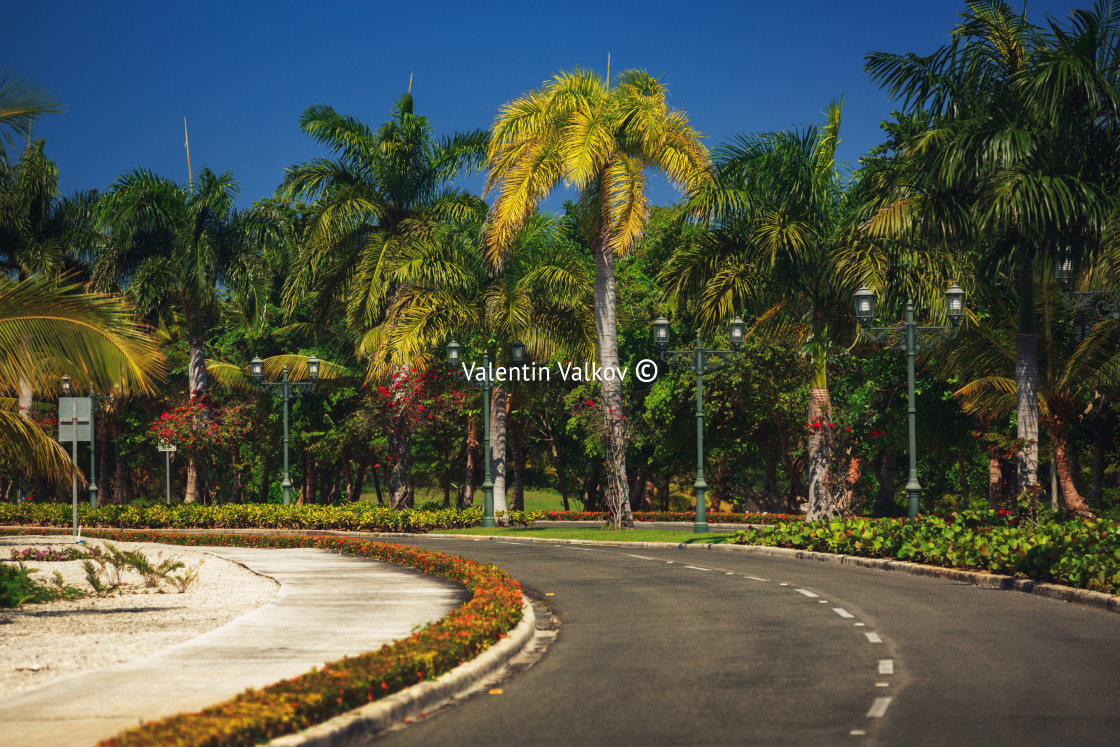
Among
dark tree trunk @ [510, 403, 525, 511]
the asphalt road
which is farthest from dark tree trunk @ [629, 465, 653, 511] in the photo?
the asphalt road

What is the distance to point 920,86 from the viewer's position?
829 inches

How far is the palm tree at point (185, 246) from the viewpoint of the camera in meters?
36.8

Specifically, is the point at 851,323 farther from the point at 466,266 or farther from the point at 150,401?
the point at 150,401

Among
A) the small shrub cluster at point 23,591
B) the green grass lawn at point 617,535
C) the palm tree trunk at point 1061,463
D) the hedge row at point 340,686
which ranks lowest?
the green grass lawn at point 617,535

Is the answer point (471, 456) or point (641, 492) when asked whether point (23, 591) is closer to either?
point (471, 456)

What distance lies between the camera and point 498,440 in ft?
115

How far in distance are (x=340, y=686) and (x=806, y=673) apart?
3788mm

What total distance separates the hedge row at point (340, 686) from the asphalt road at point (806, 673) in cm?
46

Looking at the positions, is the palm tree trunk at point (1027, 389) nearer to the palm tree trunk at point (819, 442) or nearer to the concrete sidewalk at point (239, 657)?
the palm tree trunk at point (819, 442)

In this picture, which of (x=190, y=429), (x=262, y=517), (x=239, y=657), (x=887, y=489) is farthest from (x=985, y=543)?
(x=190, y=429)

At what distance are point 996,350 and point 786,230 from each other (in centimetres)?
707

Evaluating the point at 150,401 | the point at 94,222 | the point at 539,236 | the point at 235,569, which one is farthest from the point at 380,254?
the point at 150,401

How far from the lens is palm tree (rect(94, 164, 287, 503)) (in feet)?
121

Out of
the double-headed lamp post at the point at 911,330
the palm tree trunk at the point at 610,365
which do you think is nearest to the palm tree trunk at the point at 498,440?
the palm tree trunk at the point at 610,365
